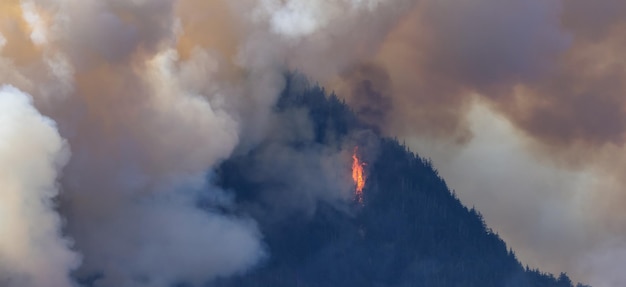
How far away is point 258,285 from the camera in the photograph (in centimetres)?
19938

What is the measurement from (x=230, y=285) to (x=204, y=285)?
215 inches

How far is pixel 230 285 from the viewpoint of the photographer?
195500 mm

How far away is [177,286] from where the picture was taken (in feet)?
614

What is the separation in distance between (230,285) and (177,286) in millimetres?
11076

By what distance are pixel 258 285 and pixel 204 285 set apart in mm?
11059

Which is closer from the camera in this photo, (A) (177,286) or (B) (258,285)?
(A) (177,286)

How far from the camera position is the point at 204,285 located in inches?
7534

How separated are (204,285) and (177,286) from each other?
5.62 metres
